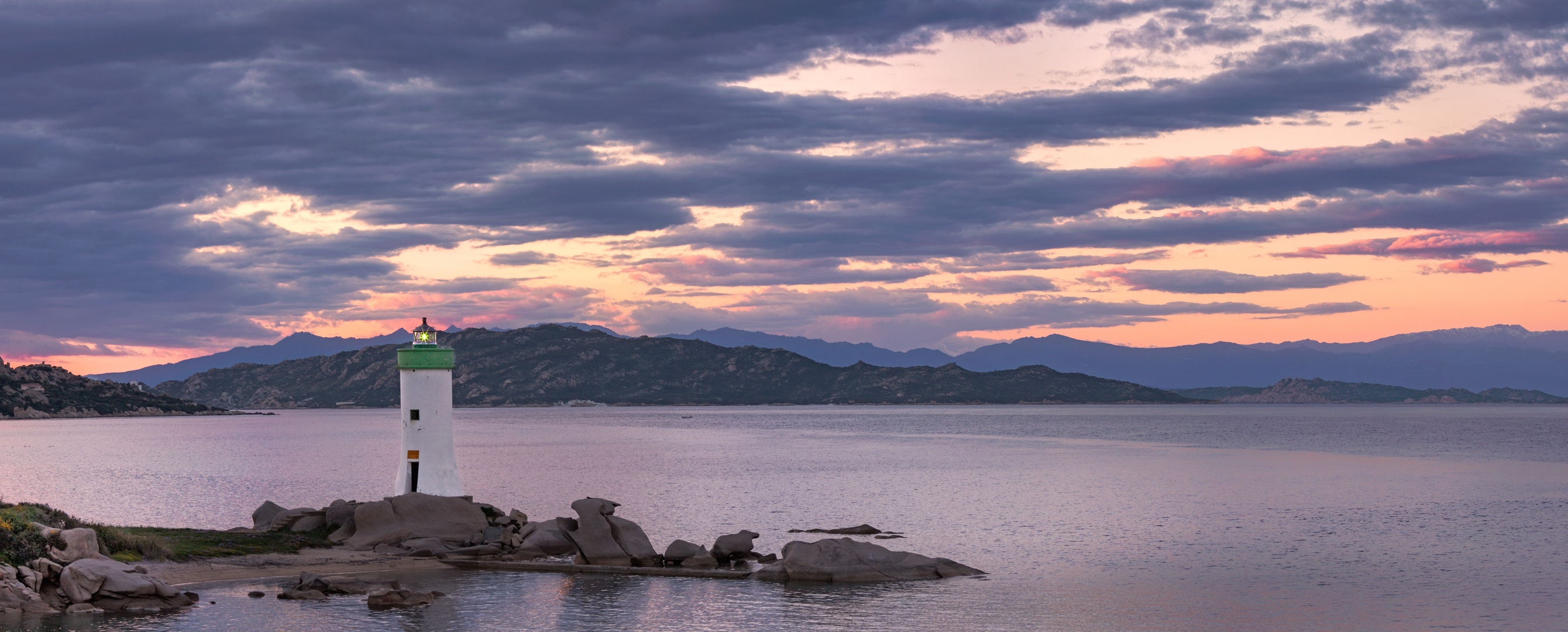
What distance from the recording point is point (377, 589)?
109ft

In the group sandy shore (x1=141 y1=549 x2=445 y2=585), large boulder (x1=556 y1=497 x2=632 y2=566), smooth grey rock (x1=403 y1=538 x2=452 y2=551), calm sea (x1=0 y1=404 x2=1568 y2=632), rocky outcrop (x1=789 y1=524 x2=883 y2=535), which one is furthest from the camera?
rocky outcrop (x1=789 y1=524 x2=883 y2=535)

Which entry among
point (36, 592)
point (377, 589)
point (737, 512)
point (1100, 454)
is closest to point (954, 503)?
point (737, 512)

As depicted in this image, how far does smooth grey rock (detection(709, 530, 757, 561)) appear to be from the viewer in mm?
40188

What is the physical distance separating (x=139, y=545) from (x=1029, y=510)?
1695 inches

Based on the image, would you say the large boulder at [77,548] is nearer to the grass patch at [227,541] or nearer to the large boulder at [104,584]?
the large boulder at [104,584]

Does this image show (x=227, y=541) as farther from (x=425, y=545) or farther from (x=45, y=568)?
A: (x=45, y=568)

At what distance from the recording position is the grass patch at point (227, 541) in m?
37.4

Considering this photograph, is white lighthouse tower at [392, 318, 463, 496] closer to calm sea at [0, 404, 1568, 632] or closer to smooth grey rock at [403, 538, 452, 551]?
smooth grey rock at [403, 538, 452, 551]

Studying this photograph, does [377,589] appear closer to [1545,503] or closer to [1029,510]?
[1029,510]

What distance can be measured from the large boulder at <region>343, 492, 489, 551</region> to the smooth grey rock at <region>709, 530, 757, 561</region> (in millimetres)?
9532

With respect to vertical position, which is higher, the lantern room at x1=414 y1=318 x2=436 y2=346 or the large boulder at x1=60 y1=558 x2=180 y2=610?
the lantern room at x1=414 y1=318 x2=436 y2=346

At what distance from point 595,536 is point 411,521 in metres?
7.25

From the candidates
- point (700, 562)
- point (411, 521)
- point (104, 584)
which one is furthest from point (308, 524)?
point (700, 562)

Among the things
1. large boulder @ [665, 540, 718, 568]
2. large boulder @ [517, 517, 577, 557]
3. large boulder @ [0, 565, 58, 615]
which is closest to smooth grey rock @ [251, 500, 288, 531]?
large boulder @ [517, 517, 577, 557]
